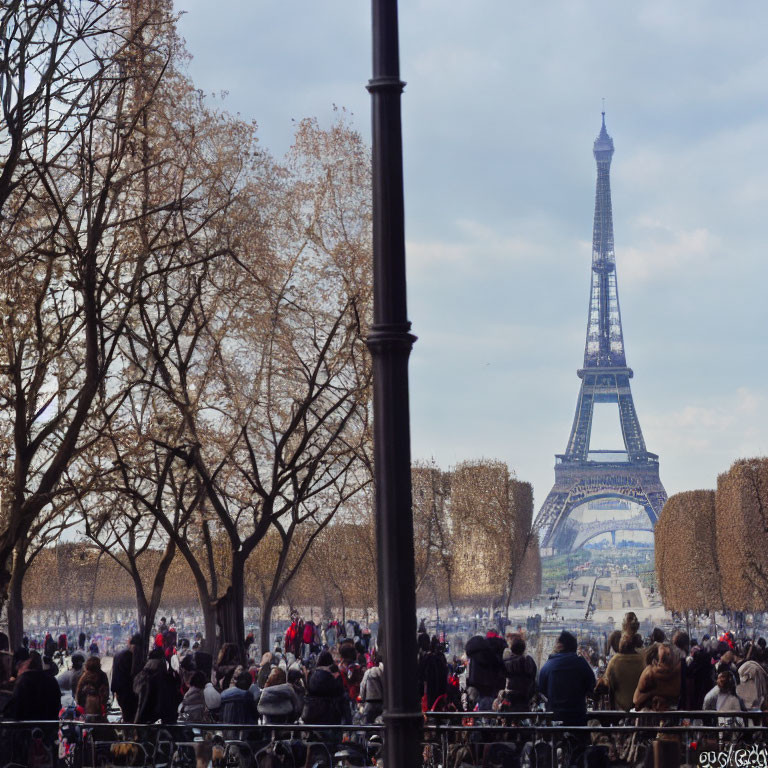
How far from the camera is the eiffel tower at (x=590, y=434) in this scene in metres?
113

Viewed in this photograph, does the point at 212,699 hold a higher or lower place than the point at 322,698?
lower

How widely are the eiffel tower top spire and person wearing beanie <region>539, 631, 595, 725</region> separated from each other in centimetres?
10692

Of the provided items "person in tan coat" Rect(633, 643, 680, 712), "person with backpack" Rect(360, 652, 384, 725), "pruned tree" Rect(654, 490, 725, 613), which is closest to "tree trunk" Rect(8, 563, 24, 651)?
"person with backpack" Rect(360, 652, 384, 725)

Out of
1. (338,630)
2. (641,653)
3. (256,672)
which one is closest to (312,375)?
(256,672)

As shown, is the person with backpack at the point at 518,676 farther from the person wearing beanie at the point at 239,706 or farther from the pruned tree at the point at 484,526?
the pruned tree at the point at 484,526

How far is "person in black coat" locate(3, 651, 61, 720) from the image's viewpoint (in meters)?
12.7

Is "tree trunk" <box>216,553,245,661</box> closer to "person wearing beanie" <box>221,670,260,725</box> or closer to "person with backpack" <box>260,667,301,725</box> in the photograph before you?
"person wearing beanie" <box>221,670,260,725</box>

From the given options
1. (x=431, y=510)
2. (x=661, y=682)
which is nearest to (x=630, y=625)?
(x=661, y=682)

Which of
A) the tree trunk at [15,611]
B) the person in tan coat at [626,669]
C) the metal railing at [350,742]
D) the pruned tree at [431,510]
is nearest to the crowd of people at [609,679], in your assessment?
the person in tan coat at [626,669]

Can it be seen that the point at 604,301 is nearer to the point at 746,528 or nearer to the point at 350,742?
the point at 746,528

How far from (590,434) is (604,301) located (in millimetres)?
12735

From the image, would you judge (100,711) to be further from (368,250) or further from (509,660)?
(368,250)

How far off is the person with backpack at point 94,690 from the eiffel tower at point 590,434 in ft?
311

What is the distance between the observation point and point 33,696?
12.7m
